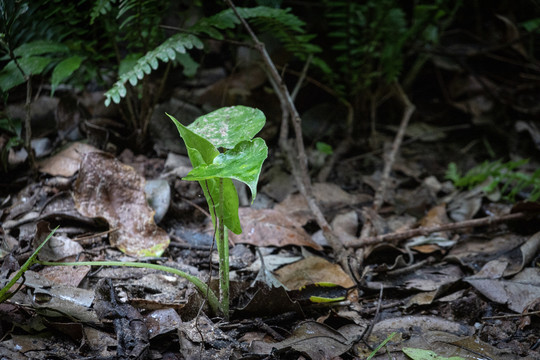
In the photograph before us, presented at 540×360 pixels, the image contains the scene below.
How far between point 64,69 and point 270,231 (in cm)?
135

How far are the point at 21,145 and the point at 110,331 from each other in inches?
59.2

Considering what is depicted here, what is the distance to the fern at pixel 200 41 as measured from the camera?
1.98 metres

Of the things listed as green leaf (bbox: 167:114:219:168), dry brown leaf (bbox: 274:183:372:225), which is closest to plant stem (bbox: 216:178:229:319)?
green leaf (bbox: 167:114:219:168)

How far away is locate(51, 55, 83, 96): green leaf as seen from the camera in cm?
214

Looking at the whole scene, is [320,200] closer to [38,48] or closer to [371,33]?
[371,33]

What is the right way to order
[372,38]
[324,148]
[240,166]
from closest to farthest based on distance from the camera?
[240,166], [372,38], [324,148]

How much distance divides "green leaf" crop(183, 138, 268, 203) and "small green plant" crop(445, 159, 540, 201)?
203cm

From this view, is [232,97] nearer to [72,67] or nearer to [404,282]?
[72,67]

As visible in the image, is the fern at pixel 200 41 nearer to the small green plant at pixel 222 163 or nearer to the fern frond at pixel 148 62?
the fern frond at pixel 148 62

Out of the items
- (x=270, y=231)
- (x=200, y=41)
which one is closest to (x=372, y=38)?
(x=200, y=41)

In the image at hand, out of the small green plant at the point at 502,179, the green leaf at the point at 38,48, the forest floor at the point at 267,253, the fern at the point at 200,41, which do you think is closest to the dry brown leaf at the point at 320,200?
the forest floor at the point at 267,253

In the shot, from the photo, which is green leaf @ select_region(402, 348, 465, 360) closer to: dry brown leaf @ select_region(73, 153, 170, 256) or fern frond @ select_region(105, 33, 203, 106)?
dry brown leaf @ select_region(73, 153, 170, 256)

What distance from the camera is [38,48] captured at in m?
2.17

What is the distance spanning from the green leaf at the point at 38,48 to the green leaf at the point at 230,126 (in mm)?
1236
